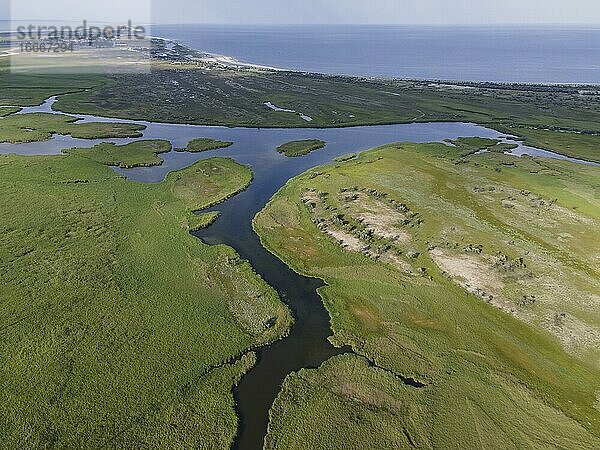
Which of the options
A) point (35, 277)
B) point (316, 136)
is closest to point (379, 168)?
point (316, 136)

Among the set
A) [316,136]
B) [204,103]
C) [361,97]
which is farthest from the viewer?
[361,97]

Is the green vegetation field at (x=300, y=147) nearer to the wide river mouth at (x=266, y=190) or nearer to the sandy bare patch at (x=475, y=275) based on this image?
the wide river mouth at (x=266, y=190)

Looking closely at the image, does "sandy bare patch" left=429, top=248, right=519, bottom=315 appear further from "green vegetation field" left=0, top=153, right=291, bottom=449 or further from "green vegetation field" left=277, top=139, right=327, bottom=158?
"green vegetation field" left=277, top=139, right=327, bottom=158

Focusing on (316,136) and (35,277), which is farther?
(316,136)

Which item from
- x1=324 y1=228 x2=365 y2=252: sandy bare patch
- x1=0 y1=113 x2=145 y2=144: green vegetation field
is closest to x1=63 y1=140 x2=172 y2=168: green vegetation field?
x1=0 y1=113 x2=145 y2=144: green vegetation field

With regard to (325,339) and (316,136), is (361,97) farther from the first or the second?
(325,339)

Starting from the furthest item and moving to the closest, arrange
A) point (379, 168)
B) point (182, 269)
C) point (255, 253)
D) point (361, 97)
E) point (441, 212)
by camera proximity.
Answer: point (361, 97) < point (379, 168) < point (441, 212) < point (255, 253) < point (182, 269)

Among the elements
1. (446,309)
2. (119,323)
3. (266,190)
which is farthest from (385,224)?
(119,323)

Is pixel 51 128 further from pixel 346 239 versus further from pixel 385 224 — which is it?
pixel 385 224
